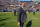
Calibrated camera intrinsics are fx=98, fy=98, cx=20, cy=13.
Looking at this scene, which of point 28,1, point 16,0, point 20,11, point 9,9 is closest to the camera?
point 20,11

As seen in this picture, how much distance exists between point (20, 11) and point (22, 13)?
20cm

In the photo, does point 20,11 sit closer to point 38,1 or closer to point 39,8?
point 39,8

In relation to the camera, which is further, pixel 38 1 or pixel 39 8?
pixel 38 1

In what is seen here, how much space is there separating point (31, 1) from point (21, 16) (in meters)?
38.0

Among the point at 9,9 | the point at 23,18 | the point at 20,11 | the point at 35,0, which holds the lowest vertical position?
the point at 9,9

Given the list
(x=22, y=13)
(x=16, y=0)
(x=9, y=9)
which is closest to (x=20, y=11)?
(x=22, y=13)

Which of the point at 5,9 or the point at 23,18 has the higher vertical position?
the point at 23,18

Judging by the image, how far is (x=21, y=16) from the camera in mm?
5133

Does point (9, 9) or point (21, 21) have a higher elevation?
point (21, 21)

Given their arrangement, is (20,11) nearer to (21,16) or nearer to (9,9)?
(21,16)

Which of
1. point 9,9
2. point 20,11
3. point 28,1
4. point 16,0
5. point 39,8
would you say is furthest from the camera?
point 16,0

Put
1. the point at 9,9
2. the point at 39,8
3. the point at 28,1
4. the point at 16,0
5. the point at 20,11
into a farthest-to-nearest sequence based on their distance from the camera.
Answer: the point at 16,0 < the point at 28,1 < the point at 9,9 < the point at 39,8 < the point at 20,11

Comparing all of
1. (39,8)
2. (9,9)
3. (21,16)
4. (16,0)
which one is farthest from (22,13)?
(16,0)

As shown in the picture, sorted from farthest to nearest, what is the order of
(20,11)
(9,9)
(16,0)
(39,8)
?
(16,0)
(9,9)
(39,8)
(20,11)
